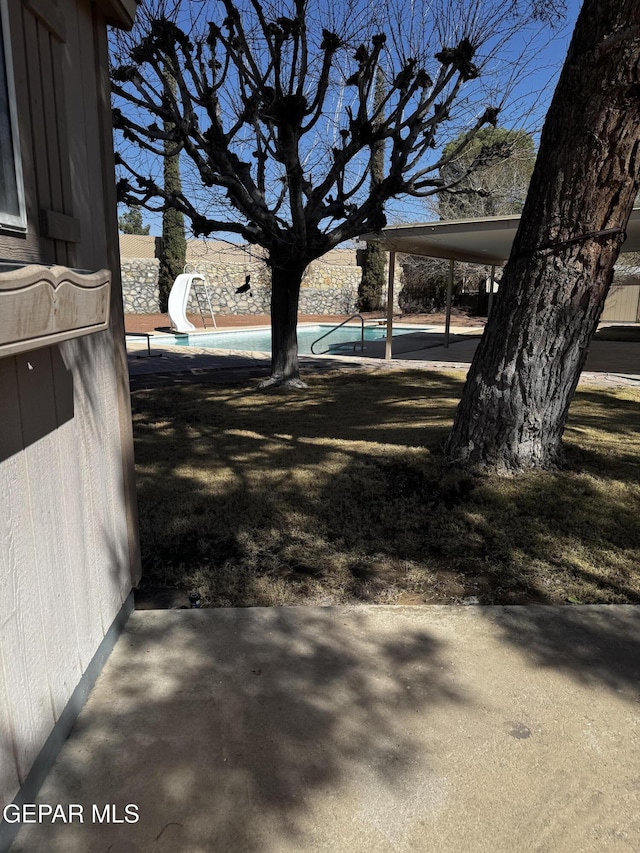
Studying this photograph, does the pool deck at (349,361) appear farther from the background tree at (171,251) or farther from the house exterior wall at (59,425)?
the background tree at (171,251)

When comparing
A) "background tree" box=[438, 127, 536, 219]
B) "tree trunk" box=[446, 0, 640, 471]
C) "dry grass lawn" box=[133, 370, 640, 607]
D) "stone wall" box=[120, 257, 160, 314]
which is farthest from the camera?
"stone wall" box=[120, 257, 160, 314]

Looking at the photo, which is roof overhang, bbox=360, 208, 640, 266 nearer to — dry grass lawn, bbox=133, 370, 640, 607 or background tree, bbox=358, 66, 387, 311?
dry grass lawn, bbox=133, 370, 640, 607

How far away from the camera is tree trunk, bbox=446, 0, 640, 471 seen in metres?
3.42

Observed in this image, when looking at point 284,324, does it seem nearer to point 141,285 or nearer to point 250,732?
point 250,732

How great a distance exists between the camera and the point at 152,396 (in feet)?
→ 25.6

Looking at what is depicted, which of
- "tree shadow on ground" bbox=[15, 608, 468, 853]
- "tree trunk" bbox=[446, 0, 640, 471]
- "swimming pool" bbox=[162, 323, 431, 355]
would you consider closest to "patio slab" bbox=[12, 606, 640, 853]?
"tree shadow on ground" bbox=[15, 608, 468, 853]

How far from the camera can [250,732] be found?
5.71ft

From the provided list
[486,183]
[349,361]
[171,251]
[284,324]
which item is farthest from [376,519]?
[171,251]

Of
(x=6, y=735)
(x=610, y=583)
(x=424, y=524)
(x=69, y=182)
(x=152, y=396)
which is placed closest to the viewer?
(x=6, y=735)

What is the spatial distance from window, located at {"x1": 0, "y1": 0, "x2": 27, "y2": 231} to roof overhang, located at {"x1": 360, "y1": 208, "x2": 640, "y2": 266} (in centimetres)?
777

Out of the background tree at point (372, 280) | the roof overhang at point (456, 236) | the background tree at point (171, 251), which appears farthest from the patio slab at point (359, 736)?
the background tree at point (372, 280)

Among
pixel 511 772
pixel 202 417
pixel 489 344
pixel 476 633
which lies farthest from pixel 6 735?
pixel 202 417

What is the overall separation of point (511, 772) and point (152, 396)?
6865mm

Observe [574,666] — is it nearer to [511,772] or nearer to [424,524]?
[511,772]
